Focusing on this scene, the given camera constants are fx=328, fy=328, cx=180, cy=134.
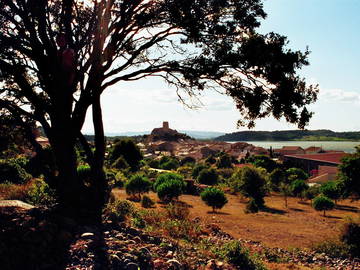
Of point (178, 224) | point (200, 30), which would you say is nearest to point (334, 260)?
point (178, 224)

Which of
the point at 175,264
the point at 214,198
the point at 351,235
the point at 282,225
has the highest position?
the point at 175,264

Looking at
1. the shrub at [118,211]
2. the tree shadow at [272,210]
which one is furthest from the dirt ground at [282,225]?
the shrub at [118,211]

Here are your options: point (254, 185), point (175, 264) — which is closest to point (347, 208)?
point (254, 185)

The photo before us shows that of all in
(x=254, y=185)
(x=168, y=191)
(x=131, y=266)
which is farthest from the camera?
(x=254, y=185)

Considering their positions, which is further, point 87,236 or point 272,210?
point 272,210

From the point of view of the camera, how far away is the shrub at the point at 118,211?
10.5 metres

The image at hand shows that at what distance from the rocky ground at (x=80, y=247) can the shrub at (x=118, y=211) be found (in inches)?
28.7

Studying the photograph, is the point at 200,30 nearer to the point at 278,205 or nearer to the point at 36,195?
the point at 36,195

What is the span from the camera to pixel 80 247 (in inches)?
288

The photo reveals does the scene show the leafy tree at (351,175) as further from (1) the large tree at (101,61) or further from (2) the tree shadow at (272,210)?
(1) the large tree at (101,61)

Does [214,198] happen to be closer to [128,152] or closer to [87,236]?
[87,236]

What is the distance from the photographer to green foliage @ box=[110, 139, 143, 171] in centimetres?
5000

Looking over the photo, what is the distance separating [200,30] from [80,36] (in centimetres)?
367

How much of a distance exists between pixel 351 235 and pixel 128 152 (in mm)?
38417
